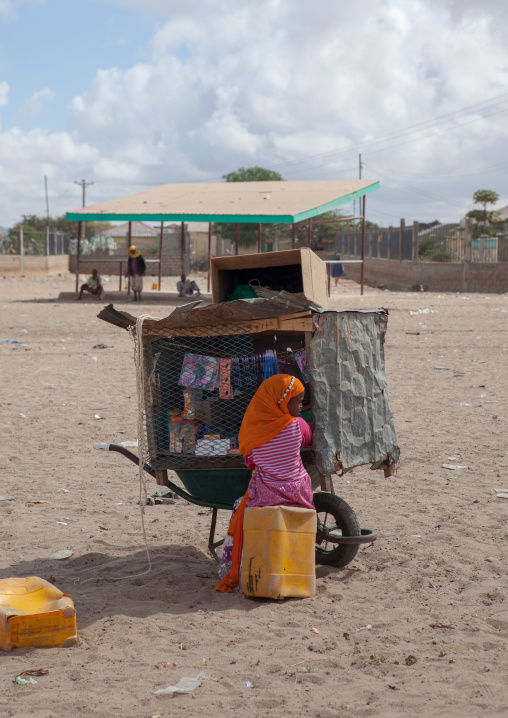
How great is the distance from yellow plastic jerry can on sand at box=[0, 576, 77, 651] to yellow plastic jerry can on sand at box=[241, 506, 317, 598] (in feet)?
2.89

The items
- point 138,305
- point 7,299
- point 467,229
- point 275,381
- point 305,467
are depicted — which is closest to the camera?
point 275,381

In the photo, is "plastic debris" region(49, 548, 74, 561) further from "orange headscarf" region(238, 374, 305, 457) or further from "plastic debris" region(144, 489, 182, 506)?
"orange headscarf" region(238, 374, 305, 457)

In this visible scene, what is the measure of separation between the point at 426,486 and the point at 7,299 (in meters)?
18.6

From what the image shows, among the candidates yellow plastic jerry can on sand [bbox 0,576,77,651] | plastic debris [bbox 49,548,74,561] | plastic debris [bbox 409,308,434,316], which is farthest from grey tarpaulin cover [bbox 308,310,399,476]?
plastic debris [bbox 409,308,434,316]

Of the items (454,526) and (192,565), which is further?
(454,526)

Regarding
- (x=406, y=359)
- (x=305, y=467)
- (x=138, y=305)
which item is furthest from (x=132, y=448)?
(x=138, y=305)

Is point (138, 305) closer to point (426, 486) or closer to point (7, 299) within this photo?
point (7, 299)

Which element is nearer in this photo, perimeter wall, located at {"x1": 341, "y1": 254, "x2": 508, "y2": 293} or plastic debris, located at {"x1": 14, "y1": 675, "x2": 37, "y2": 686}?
plastic debris, located at {"x1": 14, "y1": 675, "x2": 37, "y2": 686}

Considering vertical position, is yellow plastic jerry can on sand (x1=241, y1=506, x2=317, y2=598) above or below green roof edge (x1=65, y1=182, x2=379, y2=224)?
below

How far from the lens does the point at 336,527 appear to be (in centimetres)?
413

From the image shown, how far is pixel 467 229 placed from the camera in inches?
1056

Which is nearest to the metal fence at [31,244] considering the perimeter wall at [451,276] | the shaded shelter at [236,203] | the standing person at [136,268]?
the shaded shelter at [236,203]

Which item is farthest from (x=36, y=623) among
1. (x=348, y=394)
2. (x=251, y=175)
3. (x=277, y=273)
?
(x=251, y=175)

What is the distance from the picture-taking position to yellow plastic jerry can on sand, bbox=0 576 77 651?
3229 mm
